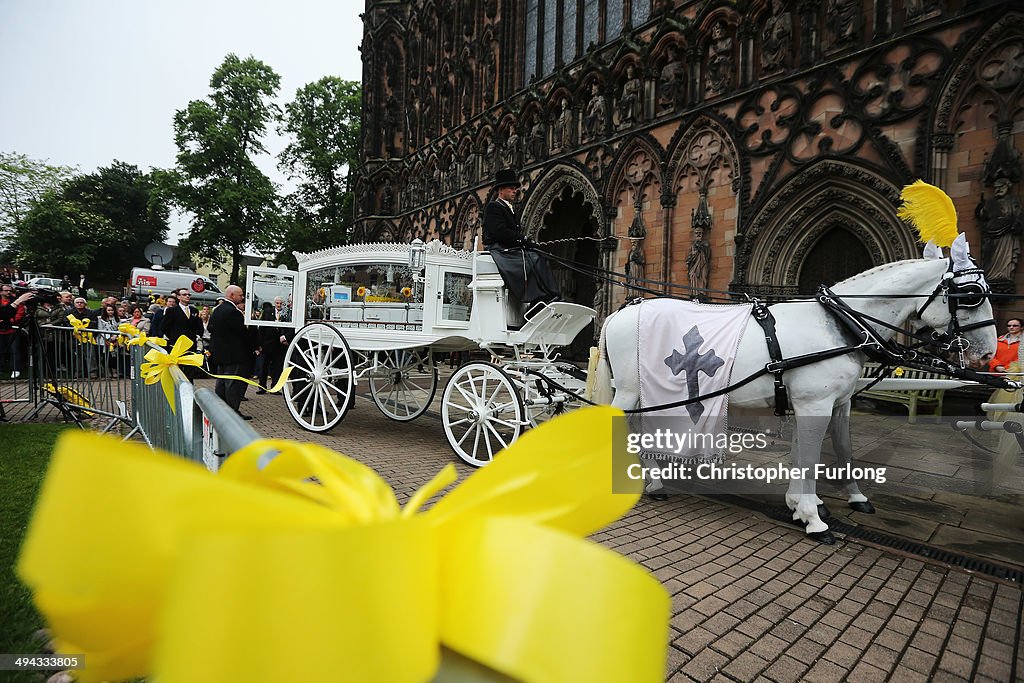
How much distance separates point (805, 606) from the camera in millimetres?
3102

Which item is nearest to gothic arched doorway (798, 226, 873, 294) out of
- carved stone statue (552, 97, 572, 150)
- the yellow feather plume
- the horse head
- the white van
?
the yellow feather plume

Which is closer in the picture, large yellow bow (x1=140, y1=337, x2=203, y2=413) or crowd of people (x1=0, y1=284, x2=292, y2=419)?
large yellow bow (x1=140, y1=337, x2=203, y2=413)

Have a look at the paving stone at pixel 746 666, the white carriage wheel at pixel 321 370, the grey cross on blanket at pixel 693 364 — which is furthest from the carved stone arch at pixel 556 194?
the paving stone at pixel 746 666

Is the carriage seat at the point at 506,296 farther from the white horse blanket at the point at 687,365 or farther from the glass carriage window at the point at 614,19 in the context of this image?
the glass carriage window at the point at 614,19

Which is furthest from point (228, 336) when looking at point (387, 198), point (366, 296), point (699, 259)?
point (387, 198)

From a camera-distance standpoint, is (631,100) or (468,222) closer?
(631,100)

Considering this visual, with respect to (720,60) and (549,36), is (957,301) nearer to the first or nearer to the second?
(720,60)

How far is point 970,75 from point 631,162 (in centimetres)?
680

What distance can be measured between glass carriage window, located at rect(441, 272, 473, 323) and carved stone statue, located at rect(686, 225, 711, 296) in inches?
270

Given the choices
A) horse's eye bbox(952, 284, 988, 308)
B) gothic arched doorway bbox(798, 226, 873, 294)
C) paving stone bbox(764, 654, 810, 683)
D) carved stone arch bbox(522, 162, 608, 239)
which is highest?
carved stone arch bbox(522, 162, 608, 239)

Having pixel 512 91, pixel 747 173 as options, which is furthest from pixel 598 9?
pixel 747 173

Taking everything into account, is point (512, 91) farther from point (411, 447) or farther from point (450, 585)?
point (450, 585)

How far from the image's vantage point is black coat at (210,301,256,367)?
309 inches

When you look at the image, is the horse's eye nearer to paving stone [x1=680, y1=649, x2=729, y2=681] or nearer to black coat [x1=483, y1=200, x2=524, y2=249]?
paving stone [x1=680, y1=649, x2=729, y2=681]
